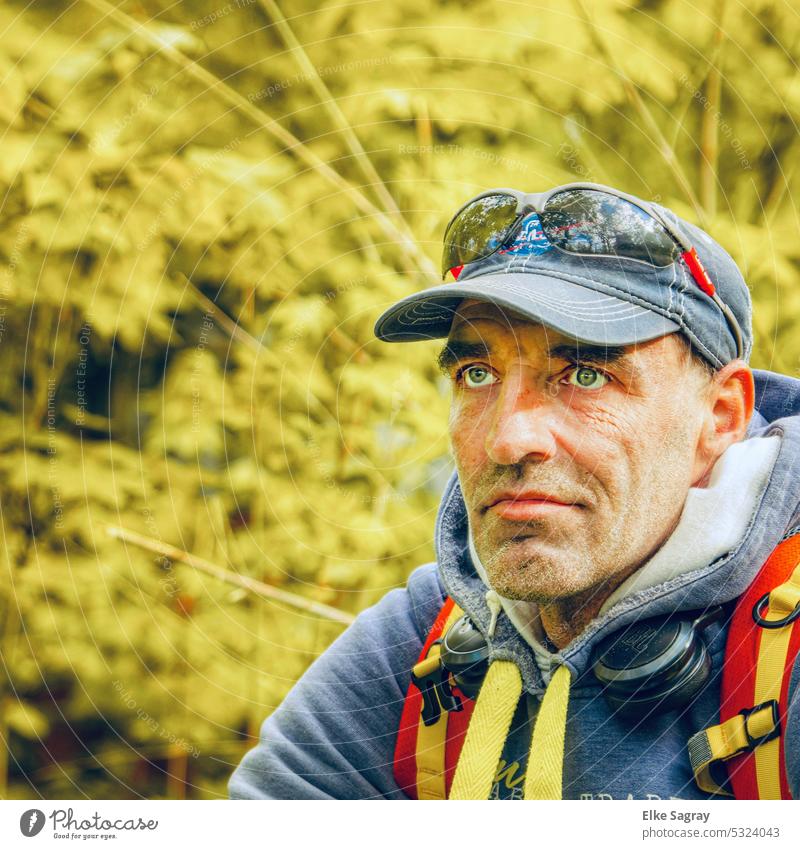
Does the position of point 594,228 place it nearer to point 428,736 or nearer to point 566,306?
point 566,306

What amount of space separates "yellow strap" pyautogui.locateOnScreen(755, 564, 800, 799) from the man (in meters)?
0.01

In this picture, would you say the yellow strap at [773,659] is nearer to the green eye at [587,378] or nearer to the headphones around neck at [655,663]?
the headphones around neck at [655,663]

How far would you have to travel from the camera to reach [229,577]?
4.26 ft

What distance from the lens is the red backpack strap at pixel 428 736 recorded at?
0.97 metres

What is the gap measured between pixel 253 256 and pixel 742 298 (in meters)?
0.58

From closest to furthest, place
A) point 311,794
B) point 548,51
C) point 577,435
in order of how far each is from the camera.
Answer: point 577,435 < point 311,794 < point 548,51

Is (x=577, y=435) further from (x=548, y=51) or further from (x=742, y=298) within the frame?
(x=548, y=51)

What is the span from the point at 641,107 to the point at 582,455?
50cm

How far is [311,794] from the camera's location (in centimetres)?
103

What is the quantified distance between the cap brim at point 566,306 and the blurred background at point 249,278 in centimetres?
30

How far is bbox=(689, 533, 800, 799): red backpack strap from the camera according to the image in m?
0.79

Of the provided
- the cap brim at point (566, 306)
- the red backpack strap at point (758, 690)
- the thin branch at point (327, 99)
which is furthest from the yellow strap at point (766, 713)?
the thin branch at point (327, 99)

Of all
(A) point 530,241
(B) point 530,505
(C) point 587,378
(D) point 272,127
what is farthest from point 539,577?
(D) point 272,127
